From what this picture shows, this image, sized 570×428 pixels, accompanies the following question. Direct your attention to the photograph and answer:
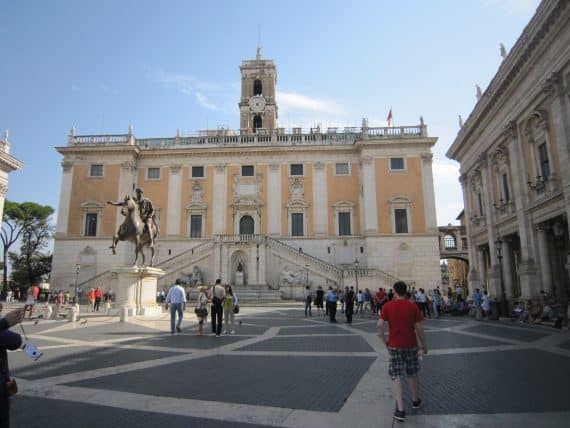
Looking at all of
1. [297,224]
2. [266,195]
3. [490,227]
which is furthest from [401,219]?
[490,227]

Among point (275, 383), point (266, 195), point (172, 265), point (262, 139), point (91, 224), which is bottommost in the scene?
point (275, 383)

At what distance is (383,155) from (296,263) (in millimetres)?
13528

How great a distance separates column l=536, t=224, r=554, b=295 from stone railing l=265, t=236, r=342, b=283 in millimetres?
16284

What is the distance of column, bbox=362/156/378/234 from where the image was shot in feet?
119

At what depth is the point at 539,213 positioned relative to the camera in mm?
17578

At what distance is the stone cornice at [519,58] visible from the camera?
14812 millimetres

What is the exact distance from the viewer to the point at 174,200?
38688 mm

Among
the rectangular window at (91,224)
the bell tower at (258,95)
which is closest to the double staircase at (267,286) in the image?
the rectangular window at (91,224)

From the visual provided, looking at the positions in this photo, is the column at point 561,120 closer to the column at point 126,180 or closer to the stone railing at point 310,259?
the stone railing at point 310,259

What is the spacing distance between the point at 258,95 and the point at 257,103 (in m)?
1.75

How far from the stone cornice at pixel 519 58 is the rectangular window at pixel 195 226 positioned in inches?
971

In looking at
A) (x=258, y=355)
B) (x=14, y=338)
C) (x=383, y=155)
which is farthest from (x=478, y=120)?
(x=14, y=338)

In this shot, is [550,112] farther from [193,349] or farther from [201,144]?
[201,144]

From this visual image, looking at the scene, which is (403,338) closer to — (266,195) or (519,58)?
(519,58)
